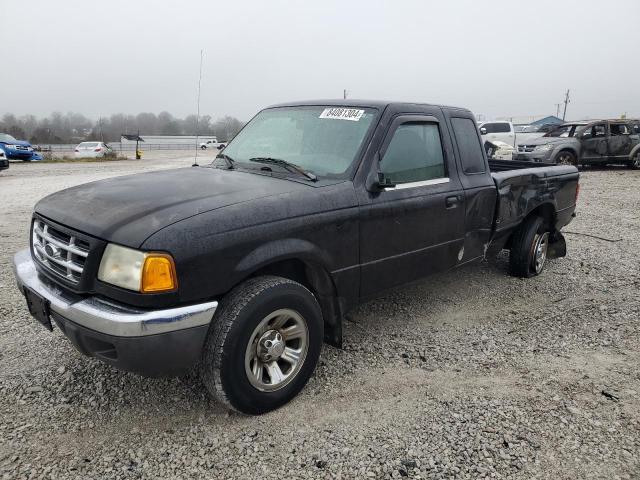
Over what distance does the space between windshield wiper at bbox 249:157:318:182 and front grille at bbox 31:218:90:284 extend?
1.41 meters

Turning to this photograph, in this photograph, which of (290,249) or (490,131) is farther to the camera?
(490,131)

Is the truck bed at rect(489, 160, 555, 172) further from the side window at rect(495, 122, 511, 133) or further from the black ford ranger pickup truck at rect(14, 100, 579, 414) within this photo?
the side window at rect(495, 122, 511, 133)

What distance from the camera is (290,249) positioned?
2.78m

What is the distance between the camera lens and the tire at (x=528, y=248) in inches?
204

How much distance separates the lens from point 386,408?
2.93 metres

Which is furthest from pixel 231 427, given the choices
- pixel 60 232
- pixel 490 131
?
pixel 490 131

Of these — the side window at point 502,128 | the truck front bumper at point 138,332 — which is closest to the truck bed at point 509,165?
the truck front bumper at point 138,332

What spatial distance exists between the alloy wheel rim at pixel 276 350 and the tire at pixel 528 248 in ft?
10.7

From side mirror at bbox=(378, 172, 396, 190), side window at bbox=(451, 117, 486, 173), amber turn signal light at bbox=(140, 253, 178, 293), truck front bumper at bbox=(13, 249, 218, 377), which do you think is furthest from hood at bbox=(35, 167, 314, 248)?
side window at bbox=(451, 117, 486, 173)

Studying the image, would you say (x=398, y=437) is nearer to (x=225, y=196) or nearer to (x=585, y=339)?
(x=225, y=196)

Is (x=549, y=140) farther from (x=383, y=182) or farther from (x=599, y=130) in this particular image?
(x=383, y=182)

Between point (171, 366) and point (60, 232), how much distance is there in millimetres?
1041

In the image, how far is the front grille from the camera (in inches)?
101

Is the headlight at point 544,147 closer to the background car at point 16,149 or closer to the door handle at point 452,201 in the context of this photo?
the door handle at point 452,201
